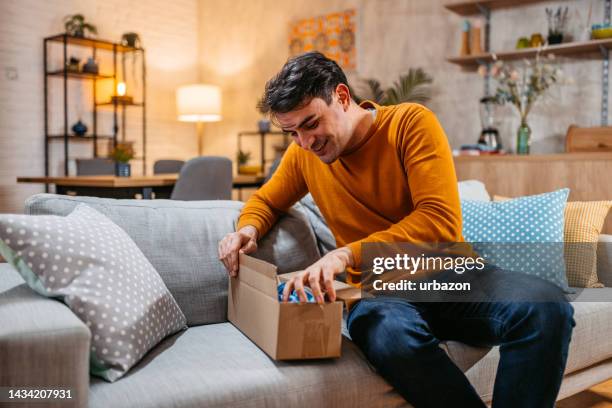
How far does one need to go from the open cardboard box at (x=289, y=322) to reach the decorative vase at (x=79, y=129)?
4.43 metres

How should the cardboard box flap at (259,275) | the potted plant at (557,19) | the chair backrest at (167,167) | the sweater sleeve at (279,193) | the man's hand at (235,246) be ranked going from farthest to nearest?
the chair backrest at (167,167), the potted plant at (557,19), the sweater sleeve at (279,193), the man's hand at (235,246), the cardboard box flap at (259,275)

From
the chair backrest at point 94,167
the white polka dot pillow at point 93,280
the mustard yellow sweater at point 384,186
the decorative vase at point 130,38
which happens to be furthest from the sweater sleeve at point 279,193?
the decorative vase at point 130,38

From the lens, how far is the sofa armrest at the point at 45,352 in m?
1.02

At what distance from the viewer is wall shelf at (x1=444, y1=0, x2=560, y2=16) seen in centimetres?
411

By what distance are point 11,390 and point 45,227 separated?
0.38 meters

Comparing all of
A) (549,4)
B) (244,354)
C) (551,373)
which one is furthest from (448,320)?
(549,4)

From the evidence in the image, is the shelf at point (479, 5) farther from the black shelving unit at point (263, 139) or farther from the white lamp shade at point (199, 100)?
the white lamp shade at point (199, 100)

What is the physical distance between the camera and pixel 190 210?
181 centimetres

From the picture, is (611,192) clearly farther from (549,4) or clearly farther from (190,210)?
(190,210)

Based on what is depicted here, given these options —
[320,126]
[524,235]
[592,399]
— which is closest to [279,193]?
[320,126]

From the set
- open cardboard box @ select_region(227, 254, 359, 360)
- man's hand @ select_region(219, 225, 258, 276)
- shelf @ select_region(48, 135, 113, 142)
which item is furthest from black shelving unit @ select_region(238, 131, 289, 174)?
open cardboard box @ select_region(227, 254, 359, 360)

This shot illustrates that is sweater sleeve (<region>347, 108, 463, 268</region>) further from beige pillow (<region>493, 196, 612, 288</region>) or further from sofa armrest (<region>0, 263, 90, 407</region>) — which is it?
beige pillow (<region>493, 196, 612, 288</region>)

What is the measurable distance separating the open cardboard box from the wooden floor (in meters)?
1.18

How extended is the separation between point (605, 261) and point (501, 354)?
990 mm
